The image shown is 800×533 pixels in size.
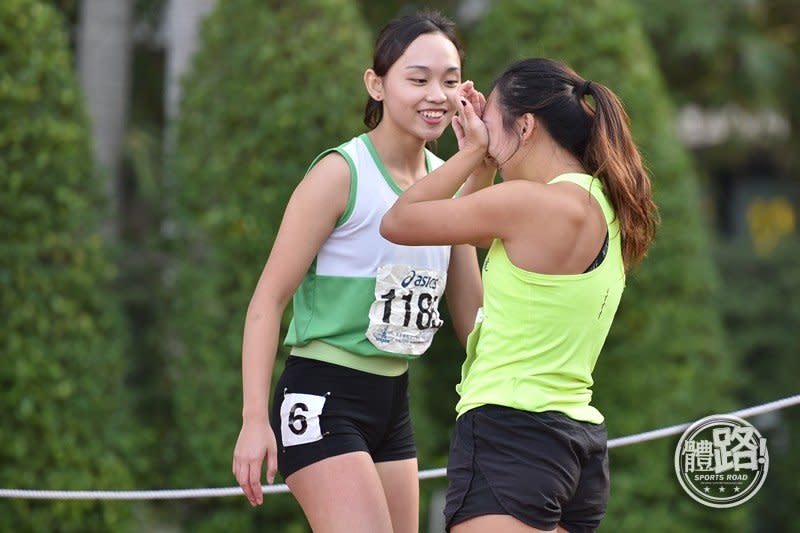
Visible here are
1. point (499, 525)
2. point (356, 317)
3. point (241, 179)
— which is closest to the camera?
point (499, 525)

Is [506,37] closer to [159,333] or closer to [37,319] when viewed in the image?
[159,333]

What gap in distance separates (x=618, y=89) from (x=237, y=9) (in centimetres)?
195

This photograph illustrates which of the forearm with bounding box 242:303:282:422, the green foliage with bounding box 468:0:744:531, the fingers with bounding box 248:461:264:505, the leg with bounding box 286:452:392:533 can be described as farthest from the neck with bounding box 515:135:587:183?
the green foliage with bounding box 468:0:744:531

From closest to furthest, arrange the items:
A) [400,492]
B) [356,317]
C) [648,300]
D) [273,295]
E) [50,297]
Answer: [273,295] → [356,317] → [400,492] → [50,297] → [648,300]

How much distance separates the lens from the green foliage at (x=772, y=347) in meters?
7.39

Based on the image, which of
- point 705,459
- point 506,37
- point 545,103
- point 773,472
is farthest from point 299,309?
point 773,472

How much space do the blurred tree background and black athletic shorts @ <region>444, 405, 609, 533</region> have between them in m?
3.14

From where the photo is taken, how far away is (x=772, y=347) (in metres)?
7.62

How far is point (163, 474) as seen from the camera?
19.6ft

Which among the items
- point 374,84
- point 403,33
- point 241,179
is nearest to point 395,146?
point 374,84

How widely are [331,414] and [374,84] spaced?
88cm

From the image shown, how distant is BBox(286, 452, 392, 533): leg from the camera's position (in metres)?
2.85

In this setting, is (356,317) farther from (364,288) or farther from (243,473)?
(243,473)

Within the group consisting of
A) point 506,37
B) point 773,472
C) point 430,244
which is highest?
point 506,37
